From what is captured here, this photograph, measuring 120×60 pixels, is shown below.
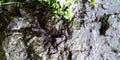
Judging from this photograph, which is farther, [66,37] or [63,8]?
[63,8]

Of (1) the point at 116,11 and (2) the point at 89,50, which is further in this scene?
(1) the point at 116,11

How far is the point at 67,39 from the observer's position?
9.83 ft

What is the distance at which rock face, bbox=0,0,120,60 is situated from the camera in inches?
115

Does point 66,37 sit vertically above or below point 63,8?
below

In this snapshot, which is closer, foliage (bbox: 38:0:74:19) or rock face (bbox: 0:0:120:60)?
rock face (bbox: 0:0:120:60)

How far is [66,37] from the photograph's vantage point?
301cm

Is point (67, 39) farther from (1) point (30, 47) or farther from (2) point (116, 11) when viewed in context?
(2) point (116, 11)

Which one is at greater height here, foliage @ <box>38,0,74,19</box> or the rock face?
foliage @ <box>38,0,74,19</box>

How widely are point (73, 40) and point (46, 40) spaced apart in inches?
13.2

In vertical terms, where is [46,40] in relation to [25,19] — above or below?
below

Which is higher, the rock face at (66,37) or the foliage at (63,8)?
the foliage at (63,8)

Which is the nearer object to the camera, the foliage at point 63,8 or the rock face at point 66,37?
the rock face at point 66,37

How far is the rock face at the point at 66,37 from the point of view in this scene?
9.56 ft

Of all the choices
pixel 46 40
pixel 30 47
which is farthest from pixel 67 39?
pixel 30 47
